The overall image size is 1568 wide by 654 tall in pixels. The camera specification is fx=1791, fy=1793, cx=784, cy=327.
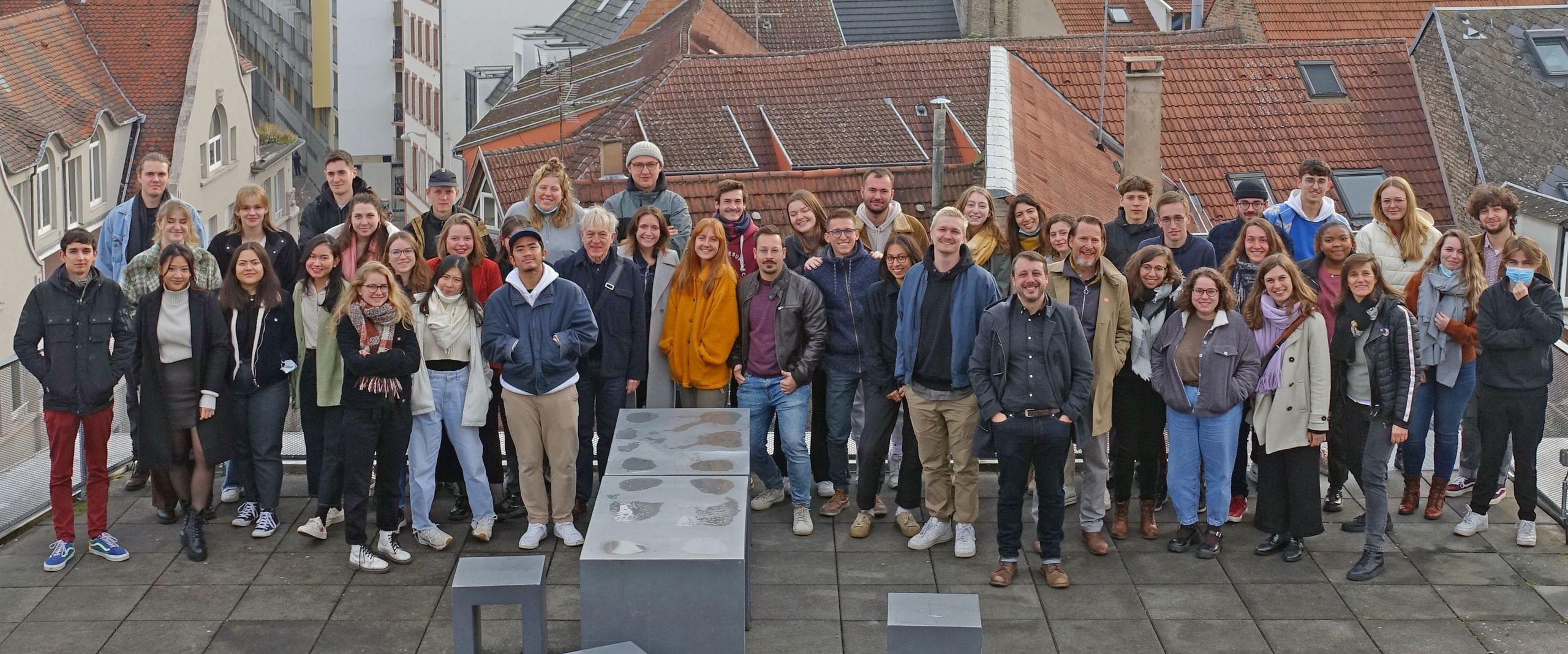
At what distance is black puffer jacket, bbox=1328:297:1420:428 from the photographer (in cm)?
1002

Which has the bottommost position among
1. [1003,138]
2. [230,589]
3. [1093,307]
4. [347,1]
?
[230,589]

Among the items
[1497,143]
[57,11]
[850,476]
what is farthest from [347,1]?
Answer: [850,476]

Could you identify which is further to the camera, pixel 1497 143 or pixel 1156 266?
pixel 1497 143

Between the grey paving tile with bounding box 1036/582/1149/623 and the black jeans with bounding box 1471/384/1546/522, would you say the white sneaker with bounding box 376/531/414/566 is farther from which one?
the black jeans with bounding box 1471/384/1546/522

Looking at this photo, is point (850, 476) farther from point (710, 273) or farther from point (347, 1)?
point (347, 1)

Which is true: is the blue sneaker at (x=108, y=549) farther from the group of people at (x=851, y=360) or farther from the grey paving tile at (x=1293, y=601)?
the grey paving tile at (x=1293, y=601)

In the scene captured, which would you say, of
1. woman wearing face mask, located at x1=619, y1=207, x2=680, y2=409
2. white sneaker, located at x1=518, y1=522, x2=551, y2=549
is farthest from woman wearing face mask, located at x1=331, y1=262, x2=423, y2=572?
woman wearing face mask, located at x1=619, y1=207, x2=680, y2=409

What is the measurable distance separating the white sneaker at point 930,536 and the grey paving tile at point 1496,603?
274 centimetres

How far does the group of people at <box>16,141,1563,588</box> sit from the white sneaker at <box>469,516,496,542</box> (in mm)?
20

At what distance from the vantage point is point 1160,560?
1023 cm

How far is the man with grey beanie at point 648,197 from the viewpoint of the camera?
450 inches

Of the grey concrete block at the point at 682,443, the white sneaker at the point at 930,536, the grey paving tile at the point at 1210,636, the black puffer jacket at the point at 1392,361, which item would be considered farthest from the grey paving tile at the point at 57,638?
the black puffer jacket at the point at 1392,361

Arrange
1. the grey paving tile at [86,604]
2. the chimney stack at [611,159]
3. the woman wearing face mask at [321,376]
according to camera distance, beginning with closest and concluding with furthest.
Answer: the grey paving tile at [86,604] → the woman wearing face mask at [321,376] → the chimney stack at [611,159]

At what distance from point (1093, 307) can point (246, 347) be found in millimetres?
4852
